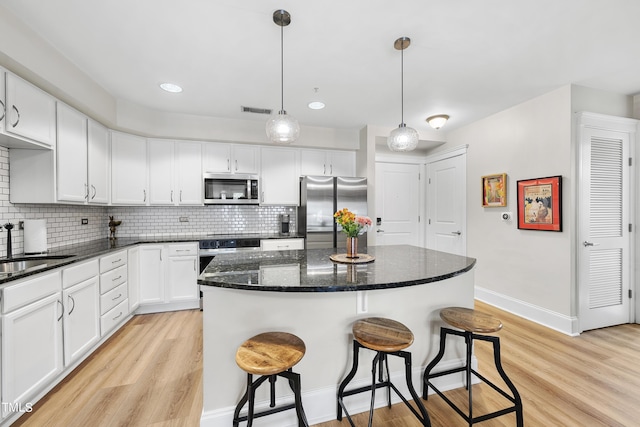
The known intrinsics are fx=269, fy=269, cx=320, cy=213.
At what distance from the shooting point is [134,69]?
2.53m

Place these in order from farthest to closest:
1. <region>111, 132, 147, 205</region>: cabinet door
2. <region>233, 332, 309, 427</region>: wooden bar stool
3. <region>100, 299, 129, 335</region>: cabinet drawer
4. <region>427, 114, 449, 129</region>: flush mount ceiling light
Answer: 1. <region>427, 114, 449, 129</region>: flush mount ceiling light
2. <region>111, 132, 147, 205</region>: cabinet door
3. <region>100, 299, 129, 335</region>: cabinet drawer
4. <region>233, 332, 309, 427</region>: wooden bar stool

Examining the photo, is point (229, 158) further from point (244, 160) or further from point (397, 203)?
point (397, 203)

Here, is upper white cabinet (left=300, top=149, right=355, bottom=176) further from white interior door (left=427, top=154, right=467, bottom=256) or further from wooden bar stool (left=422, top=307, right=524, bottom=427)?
wooden bar stool (left=422, top=307, right=524, bottom=427)

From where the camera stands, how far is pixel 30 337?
172cm

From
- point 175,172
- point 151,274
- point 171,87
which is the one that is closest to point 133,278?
point 151,274

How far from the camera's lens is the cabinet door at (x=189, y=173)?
3766 millimetres

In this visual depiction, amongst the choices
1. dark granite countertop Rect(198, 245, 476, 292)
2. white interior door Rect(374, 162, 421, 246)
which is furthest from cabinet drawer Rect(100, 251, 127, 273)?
white interior door Rect(374, 162, 421, 246)

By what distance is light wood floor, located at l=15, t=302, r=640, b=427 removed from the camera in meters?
1.70

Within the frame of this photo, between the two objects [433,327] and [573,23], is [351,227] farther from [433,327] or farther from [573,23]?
[573,23]

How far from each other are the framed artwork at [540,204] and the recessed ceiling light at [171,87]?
4.08m

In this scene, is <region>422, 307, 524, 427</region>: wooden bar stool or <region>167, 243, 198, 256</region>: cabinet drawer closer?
<region>422, 307, 524, 427</region>: wooden bar stool

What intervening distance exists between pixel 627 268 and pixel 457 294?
261cm

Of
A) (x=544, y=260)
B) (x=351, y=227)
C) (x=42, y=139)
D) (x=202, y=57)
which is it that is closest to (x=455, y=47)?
(x=351, y=227)

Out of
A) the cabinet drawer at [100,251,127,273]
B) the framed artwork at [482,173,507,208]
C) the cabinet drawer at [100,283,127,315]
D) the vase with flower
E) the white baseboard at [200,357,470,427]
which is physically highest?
the framed artwork at [482,173,507,208]
